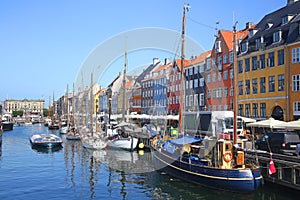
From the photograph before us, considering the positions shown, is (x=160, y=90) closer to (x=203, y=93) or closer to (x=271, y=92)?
(x=203, y=93)

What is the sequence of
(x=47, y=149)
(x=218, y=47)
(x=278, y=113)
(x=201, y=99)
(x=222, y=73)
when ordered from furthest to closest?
(x=201, y=99), (x=218, y=47), (x=222, y=73), (x=47, y=149), (x=278, y=113)

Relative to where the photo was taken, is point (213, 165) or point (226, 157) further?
point (213, 165)

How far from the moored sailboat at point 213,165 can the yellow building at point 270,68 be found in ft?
59.7

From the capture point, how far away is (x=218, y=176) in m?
22.5

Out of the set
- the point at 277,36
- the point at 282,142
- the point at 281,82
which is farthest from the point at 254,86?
the point at 282,142

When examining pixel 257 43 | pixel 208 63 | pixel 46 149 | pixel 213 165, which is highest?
pixel 257 43

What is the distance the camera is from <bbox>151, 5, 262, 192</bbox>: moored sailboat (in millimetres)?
21594

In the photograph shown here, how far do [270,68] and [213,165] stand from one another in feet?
83.5

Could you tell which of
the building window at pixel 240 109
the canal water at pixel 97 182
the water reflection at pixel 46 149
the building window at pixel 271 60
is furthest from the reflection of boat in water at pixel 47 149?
the building window at pixel 271 60

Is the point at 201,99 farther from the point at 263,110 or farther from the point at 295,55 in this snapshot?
the point at 295,55

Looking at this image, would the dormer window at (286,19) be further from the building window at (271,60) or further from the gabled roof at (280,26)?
the building window at (271,60)

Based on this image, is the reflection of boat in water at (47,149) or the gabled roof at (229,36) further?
the gabled roof at (229,36)

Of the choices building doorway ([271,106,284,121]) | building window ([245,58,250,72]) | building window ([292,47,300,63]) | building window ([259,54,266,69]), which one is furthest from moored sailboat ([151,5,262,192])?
building window ([245,58,250,72])

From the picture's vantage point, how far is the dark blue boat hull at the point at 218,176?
844 inches
